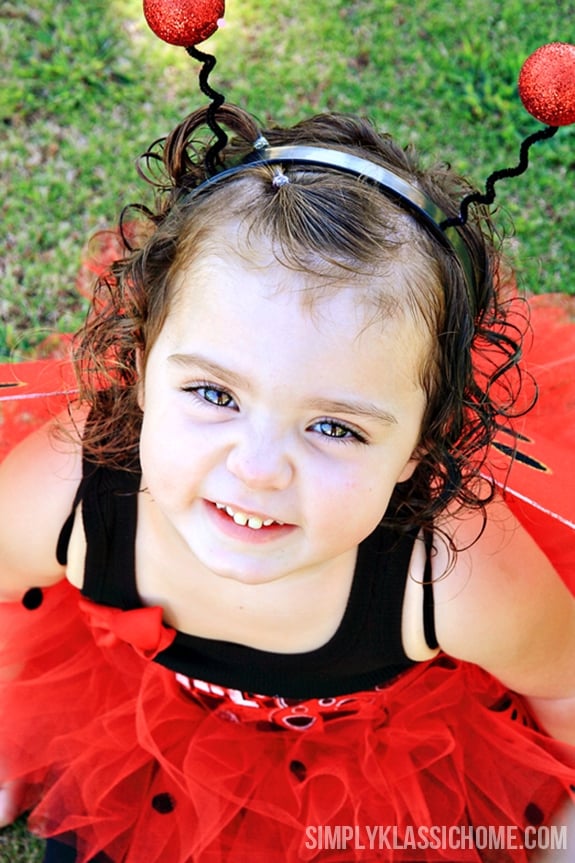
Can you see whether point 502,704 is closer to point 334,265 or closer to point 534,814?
point 534,814

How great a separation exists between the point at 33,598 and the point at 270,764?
511mm

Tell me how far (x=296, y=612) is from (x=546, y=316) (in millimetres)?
908

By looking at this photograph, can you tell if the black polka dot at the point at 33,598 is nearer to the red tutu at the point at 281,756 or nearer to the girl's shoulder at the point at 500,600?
the red tutu at the point at 281,756

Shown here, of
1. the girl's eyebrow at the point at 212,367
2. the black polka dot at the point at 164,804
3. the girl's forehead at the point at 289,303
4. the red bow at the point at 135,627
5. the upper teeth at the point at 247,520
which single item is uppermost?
the girl's forehead at the point at 289,303

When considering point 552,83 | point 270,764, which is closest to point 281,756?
point 270,764

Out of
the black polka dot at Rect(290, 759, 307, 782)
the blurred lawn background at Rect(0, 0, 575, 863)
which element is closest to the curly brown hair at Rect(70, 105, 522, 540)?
the black polka dot at Rect(290, 759, 307, 782)

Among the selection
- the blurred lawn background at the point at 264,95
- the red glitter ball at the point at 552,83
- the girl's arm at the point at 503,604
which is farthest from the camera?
the blurred lawn background at the point at 264,95

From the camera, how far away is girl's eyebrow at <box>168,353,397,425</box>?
47.2 inches

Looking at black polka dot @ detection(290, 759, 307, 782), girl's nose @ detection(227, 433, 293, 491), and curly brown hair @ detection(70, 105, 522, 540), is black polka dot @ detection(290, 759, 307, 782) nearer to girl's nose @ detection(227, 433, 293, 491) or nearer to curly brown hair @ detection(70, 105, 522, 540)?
curly brown hair @ detection(70, 105, 522, 540)

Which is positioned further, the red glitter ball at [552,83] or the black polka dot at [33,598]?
the black polka dot at [33,598]

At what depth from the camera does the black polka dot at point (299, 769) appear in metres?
1.72

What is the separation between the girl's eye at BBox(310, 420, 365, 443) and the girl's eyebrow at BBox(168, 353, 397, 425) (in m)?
0.03

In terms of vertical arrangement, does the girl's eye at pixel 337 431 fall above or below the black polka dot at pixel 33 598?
above

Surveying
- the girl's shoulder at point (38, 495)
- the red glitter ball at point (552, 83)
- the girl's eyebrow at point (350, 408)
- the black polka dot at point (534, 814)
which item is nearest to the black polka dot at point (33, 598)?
the girl's shoulder at point (38, 495)
